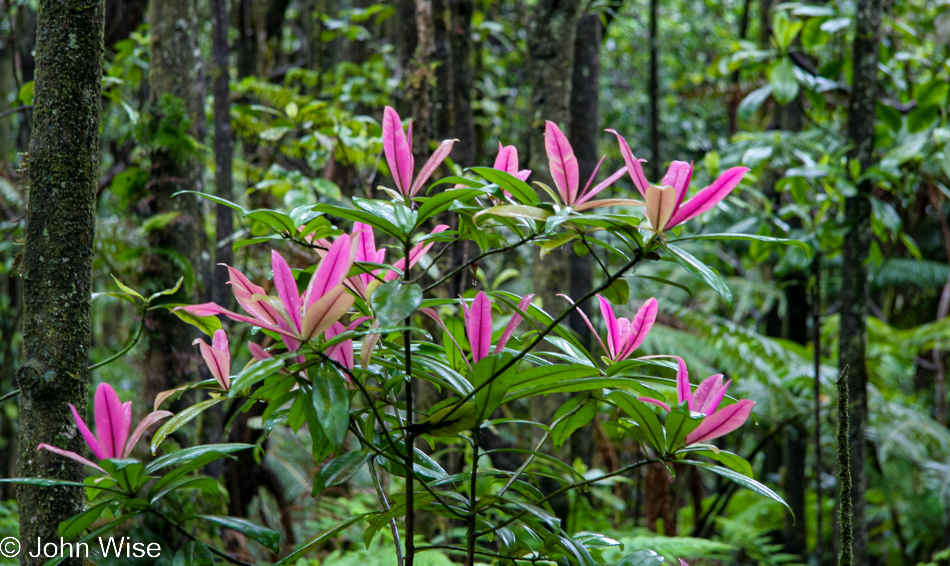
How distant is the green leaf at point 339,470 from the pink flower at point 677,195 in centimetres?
45

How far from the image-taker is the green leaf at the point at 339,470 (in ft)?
2.50

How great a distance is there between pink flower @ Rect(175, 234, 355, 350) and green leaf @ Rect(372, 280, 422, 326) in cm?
3

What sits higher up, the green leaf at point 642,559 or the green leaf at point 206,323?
the green leaf at point 206,323

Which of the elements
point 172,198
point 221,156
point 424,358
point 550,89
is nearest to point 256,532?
point 424,358

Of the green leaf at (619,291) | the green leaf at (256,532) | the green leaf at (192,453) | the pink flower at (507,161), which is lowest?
the green leaf at (256,532)

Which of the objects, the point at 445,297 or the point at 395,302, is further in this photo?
the point at 445,297

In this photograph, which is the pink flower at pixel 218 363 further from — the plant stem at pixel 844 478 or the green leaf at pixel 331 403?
the plant stem at pixel 844 478

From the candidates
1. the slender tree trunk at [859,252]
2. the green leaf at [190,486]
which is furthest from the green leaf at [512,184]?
the slender tree trunk at [859,252]

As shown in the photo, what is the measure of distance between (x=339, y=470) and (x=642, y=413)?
1.27 feet

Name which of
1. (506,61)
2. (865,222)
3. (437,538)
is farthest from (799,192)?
(506,61)

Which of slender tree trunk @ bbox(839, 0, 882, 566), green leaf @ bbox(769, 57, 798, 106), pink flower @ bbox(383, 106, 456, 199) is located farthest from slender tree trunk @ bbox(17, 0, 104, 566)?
green leaf @ bbox(769, 57, 798, 106)

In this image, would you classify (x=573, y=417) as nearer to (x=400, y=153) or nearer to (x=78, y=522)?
(x=400, y=153)

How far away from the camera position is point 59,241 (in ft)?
2.98

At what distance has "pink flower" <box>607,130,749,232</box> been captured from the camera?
0.72 m
